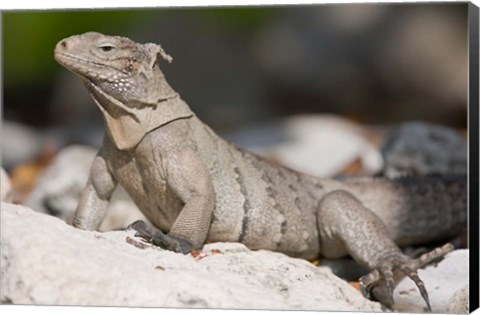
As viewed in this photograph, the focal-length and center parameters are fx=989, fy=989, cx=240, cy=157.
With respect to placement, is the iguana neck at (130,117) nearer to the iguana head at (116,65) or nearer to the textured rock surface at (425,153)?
the iguana head at (116,65)

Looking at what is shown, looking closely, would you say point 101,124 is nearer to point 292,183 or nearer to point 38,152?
point 38,152

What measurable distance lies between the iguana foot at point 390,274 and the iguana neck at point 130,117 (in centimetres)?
155

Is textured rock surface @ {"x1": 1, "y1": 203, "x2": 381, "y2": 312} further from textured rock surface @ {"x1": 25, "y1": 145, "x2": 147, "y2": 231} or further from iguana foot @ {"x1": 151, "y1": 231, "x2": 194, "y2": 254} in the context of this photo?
textured rock surface @ {"x1": 25, "y1": 145, "x2": 147, "y2": 231}

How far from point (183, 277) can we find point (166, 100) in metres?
1.23

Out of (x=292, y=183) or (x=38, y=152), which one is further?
(x=38, y=152)

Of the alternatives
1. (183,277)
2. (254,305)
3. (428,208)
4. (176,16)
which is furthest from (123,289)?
(176,16)

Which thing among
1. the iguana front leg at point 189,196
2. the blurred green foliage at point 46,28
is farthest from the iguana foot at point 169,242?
the blurred green foliage at point 46,28

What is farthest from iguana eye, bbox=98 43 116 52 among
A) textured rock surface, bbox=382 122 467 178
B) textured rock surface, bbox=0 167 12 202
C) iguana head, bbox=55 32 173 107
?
textured rock surface, bbox=382 122 467 178

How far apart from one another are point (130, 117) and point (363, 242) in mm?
1685

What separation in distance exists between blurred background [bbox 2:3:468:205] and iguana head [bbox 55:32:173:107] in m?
4.49

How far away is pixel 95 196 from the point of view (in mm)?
6230

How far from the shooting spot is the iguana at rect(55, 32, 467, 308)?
566 centimetres

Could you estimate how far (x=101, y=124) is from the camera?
465 inches

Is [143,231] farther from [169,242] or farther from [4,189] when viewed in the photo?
[4,189]
